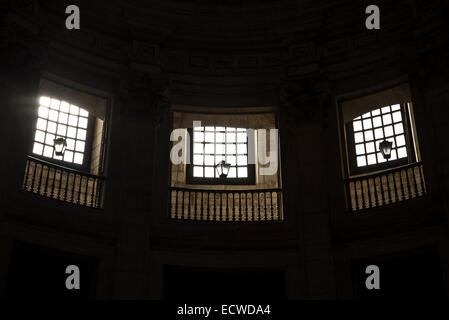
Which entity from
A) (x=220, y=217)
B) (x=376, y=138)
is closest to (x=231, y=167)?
(x=220, y=217)

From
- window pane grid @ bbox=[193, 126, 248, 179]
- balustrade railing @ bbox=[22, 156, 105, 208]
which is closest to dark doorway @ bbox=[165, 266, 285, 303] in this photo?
balustrade railing @ bbox=[22, 156, 105, 208]

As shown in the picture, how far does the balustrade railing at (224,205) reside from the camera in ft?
43.5

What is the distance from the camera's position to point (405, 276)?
12.3m

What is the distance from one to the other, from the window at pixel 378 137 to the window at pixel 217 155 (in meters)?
2.39

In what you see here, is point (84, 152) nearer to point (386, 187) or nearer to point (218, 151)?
point (218, 151)

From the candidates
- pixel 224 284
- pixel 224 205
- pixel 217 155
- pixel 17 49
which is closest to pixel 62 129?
pixel 17 49

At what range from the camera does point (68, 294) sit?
12078 mm

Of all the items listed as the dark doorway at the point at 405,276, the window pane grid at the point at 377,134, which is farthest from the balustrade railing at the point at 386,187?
the dark doorway at the point at 405,276

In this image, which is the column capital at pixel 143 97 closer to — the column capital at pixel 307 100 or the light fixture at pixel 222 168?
the light fixture at pixel 222 168

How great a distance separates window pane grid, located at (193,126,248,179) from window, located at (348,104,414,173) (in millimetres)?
2457

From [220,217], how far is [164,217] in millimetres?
1127

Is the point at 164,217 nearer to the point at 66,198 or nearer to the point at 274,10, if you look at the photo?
the point at 66,198

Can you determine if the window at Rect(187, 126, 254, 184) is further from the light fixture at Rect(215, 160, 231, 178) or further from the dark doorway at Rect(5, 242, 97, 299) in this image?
the dark doorway at Rect(5, 242, 97, 299)

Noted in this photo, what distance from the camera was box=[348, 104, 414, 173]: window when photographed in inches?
545
